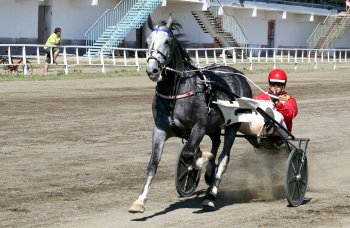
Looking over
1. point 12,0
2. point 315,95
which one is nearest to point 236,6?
point 12,0

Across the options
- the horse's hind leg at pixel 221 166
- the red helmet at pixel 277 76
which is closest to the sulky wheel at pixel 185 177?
the horse's hind leg at pixel 221 166

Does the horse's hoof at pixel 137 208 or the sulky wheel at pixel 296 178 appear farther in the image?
the sulky wheel at pixel 296 178

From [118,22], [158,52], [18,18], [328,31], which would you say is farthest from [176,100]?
[328,31]

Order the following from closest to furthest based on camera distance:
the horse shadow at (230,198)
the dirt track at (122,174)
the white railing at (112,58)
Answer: the dirt track at (122,174)
the horse shadow at (230,198)
the white railing at (112,58)

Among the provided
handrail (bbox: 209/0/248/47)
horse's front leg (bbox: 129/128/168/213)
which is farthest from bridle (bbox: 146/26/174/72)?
handrail (bbox: 209/0/248/47)

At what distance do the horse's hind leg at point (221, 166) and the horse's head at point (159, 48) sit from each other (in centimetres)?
126

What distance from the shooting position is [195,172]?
855 cm

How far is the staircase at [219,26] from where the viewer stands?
45.9 m

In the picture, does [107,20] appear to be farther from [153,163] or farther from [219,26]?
[153,163]

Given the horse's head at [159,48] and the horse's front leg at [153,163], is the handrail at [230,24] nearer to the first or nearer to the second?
the horse's head at [159,48]

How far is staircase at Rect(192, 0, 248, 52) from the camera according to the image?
45875mm

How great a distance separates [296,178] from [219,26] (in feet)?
125

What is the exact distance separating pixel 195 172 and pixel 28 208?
1.77 metres

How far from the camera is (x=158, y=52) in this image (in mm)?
7344
